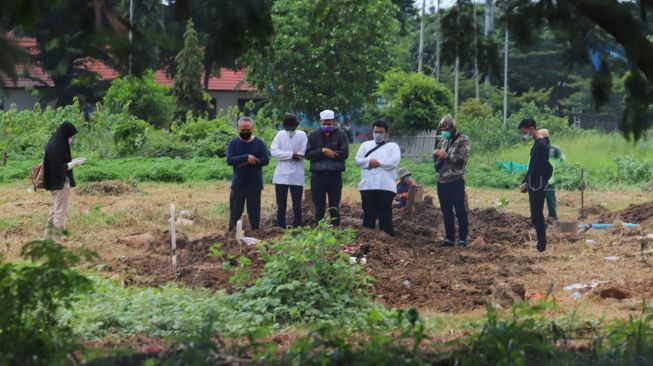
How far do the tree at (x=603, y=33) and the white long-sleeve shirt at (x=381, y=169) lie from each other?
6555 millimetres

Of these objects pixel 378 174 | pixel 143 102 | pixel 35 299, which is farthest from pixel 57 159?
pixel 143 102

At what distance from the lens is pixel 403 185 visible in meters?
18.8

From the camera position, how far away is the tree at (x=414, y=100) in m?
33.7

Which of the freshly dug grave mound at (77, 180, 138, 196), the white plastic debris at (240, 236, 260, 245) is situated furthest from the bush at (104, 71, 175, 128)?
the white plastic debris at (240, 236, 260, 245)

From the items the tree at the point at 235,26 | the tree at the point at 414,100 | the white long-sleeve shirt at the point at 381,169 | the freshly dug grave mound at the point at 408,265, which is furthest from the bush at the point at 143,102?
the tree at the point at 235,26

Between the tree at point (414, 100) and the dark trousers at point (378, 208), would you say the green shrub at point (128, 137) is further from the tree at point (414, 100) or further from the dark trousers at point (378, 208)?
the dark trousers at point (378, 208)

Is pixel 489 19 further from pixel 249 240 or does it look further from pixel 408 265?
pixel 249 240

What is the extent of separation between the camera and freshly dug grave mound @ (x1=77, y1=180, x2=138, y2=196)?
21.4 meters

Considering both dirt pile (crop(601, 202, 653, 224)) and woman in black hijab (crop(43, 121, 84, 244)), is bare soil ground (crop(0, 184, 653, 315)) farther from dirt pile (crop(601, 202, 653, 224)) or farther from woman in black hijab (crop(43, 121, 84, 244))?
woman in black hijab (crop(43, 121, 84, 244))

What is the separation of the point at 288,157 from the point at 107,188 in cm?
809

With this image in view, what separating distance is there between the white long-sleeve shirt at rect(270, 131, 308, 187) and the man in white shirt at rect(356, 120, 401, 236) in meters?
0.82

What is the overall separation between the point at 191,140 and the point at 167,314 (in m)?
23.7

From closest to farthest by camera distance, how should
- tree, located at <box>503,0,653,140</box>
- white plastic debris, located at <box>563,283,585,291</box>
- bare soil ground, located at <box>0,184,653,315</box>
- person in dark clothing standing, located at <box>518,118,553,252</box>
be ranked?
tree, located at <box>503,0,653,140</box>, bare soil ground, located at <box>0,184,653,315</box>, white plastic debris, located at <box>563,283,585,291</box>, person in dark clothing standing, located at <box>518,118,553,252</box>

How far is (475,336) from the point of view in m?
6.51
